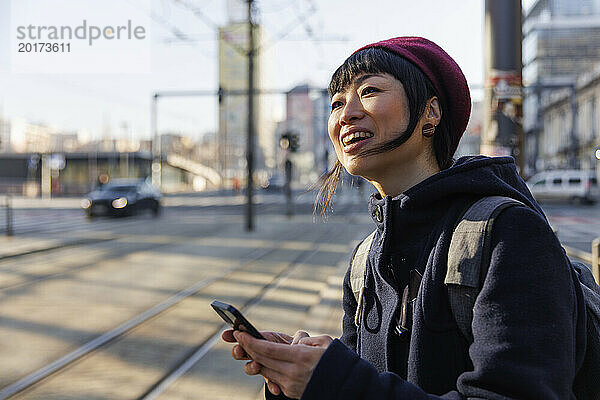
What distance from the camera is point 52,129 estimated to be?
139250mm

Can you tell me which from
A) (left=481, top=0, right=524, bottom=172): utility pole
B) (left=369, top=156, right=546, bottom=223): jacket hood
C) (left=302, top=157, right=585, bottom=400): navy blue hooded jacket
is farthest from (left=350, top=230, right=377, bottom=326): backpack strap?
(left=481, top=0, right=524, bottom=172): utility pole

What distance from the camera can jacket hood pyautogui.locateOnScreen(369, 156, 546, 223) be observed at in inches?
48.3

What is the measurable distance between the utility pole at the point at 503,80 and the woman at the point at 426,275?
152 inches

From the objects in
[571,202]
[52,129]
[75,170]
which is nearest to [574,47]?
[571,202]

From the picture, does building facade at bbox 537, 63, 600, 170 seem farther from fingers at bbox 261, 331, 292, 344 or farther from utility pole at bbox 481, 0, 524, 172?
fingers at bbox 261, 331, 292, 344

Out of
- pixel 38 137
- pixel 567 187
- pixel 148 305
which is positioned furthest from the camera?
pixel 38 137

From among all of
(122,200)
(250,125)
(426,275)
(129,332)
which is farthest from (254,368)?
(122,200)

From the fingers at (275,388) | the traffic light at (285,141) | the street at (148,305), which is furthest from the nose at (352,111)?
the traffic light at (285,141)

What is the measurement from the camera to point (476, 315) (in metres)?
1.09

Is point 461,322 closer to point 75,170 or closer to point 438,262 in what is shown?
point 438,262

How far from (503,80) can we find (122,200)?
19963 millimetres

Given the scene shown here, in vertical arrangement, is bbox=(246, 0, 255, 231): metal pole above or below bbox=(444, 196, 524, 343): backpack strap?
above

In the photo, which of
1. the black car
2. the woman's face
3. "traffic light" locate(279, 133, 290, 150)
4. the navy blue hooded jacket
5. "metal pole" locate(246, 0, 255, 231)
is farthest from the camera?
"traffic light" locate(279, 133, 290, 150)

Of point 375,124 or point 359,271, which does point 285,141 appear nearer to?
point 359,271
